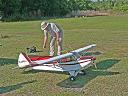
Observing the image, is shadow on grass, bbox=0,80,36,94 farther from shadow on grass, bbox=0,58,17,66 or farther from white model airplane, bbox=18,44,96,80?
shadow on grass, bbox=0,58,17,66

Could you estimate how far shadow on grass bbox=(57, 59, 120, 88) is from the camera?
40.7 feet

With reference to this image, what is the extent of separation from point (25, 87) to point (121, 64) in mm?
6110

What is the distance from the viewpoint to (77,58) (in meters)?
13.5

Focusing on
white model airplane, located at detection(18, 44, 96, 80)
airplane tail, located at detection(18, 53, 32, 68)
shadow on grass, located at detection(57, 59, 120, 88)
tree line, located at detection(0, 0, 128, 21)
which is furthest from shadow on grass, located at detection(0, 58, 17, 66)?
tree line, located at detection(0, 0, 128, 21)

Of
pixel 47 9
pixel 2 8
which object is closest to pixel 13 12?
pixel 2 8

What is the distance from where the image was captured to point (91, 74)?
14172mm

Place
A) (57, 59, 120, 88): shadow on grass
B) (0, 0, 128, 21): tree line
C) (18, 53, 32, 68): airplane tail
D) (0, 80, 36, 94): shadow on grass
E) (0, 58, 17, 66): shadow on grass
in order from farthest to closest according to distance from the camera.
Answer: (0, 0, 128, 21): tree line, (0, 58, 17, 66): shadow on grass, (18, 53, 32, 68): airplane tail, (57, 59, 120, 88): shadow on grass, (0, 80, 36, 94): shadow on grass

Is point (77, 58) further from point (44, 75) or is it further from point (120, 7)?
point (120, 7)

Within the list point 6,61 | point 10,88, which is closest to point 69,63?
point 10,88

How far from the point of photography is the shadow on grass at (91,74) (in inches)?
489

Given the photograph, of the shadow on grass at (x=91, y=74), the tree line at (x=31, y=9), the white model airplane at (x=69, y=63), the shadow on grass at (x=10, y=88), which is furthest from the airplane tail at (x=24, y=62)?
the tree line at (x=31, y=9)

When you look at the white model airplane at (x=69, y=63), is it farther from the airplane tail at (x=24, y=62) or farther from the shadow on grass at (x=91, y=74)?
the shadow on grass at (x=91, y=74)

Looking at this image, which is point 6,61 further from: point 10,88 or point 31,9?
point 31,9

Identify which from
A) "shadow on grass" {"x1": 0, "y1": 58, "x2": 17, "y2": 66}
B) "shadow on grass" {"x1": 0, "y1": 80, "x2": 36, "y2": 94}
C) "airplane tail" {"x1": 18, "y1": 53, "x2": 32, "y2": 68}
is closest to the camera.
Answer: "shadow on grass" {"x1": 0, "y1": 80, "x2": 36, "y2": 94}
